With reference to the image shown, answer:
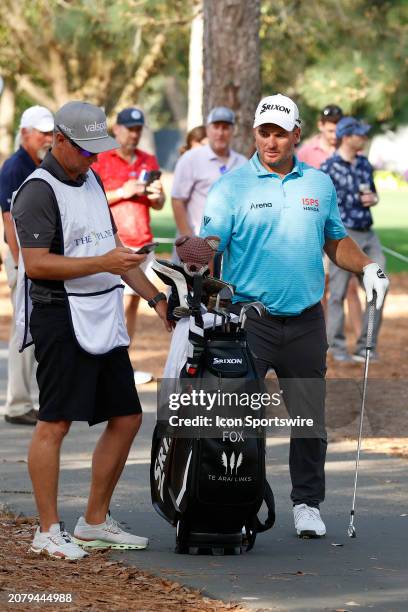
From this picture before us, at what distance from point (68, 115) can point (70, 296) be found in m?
0.77

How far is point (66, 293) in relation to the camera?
20.3 feet

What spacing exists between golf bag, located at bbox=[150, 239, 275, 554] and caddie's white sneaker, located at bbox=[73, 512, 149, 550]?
0.58 feet

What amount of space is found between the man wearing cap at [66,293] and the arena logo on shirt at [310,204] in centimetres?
102

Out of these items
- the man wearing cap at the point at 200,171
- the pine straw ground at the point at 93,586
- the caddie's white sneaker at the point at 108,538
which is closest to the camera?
the pine straw ground at the point at 93,586

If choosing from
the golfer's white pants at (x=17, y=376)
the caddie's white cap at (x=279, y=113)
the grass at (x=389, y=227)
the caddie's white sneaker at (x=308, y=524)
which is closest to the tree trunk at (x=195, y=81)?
the grass at (x=389, y=227)

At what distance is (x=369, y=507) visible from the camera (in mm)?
7570

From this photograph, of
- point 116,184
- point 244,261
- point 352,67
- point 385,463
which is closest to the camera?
point 244,261

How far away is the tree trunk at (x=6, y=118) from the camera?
47.0m

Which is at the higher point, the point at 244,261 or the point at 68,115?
the point at 68,115

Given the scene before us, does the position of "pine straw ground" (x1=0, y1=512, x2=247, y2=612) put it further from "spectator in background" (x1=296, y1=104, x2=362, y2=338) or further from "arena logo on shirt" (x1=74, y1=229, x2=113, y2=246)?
"spectator in background" (x1=296, y1=104, x2=362, y2=338)

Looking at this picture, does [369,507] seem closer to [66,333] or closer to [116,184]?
[66,333]

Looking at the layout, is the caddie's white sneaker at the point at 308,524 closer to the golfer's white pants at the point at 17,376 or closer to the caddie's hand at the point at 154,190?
the golfer's white pants at the point at 17,376

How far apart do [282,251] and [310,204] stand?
0.86 feet

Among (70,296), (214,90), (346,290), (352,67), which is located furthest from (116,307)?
(352,67)
